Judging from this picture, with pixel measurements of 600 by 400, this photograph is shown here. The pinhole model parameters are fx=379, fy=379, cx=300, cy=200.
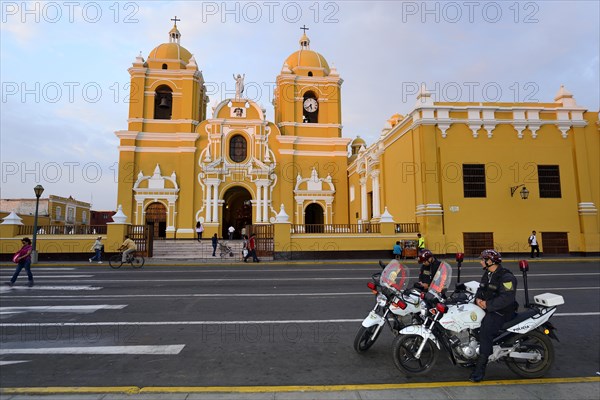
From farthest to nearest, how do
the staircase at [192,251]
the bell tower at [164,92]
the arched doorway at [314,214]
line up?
the arched doorway at [314,214]
the bell tower at [164,92]
the staircase at [192,251]

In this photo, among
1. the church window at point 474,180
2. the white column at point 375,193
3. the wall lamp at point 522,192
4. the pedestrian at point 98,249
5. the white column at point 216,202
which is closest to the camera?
the pedestrian at point 98,249

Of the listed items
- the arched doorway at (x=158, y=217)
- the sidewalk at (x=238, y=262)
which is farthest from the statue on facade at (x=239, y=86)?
the sidewalk at (x=238, y=262)

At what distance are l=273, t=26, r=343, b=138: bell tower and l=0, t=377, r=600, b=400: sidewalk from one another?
100 ft

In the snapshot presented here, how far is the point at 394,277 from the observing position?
507 cm

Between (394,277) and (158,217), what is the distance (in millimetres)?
29146

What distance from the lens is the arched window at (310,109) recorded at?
115ft

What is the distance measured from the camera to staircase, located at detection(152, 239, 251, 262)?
70.4 ft

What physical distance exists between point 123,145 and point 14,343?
2835 centimetres

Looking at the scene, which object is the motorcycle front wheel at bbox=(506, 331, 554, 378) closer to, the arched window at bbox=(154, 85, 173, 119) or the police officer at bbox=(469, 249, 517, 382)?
the police officer at bbox=(469, 249, 517, 382)

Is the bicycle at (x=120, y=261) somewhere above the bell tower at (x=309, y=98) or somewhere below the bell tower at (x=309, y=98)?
below

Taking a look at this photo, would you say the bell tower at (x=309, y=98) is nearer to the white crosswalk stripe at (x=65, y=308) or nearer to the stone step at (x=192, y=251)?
the stone step at (x=192, y=251)

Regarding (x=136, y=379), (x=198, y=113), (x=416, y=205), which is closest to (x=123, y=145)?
(x=198, y=113)

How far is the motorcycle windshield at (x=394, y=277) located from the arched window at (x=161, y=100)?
31716 mm

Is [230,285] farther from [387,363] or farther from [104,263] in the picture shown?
[104,263]
